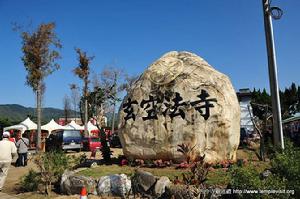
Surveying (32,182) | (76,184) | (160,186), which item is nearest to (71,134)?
(32,182)

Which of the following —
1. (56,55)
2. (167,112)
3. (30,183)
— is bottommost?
(30,183)

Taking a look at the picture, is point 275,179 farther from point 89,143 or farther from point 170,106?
point 89,143

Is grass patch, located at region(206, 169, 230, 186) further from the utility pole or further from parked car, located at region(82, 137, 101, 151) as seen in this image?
parked car, located at region(82, 137, 101, 151)

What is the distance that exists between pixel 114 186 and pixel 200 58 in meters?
5.84

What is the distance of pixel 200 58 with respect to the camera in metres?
12.4

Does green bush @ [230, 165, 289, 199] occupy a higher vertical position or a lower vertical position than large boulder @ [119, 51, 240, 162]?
lower

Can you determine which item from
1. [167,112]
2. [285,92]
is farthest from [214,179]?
[285,92]

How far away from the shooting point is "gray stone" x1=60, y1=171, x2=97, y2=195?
8844 mm

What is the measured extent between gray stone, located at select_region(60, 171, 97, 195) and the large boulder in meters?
2.55

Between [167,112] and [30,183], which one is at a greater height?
[167,112]

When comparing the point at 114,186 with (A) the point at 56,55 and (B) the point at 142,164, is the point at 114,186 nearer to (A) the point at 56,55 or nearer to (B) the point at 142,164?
(B) the point at 142,164

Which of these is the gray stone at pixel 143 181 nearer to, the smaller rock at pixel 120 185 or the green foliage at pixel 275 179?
the smaller rock at pixel 120 185

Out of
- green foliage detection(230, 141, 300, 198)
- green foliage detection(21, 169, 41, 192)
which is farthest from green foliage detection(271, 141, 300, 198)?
green foliage detection(21, 169, 41, 192)

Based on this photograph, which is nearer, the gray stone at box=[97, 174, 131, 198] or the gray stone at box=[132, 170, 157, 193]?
the gray stone at box=[132, 170, 157, 193]
